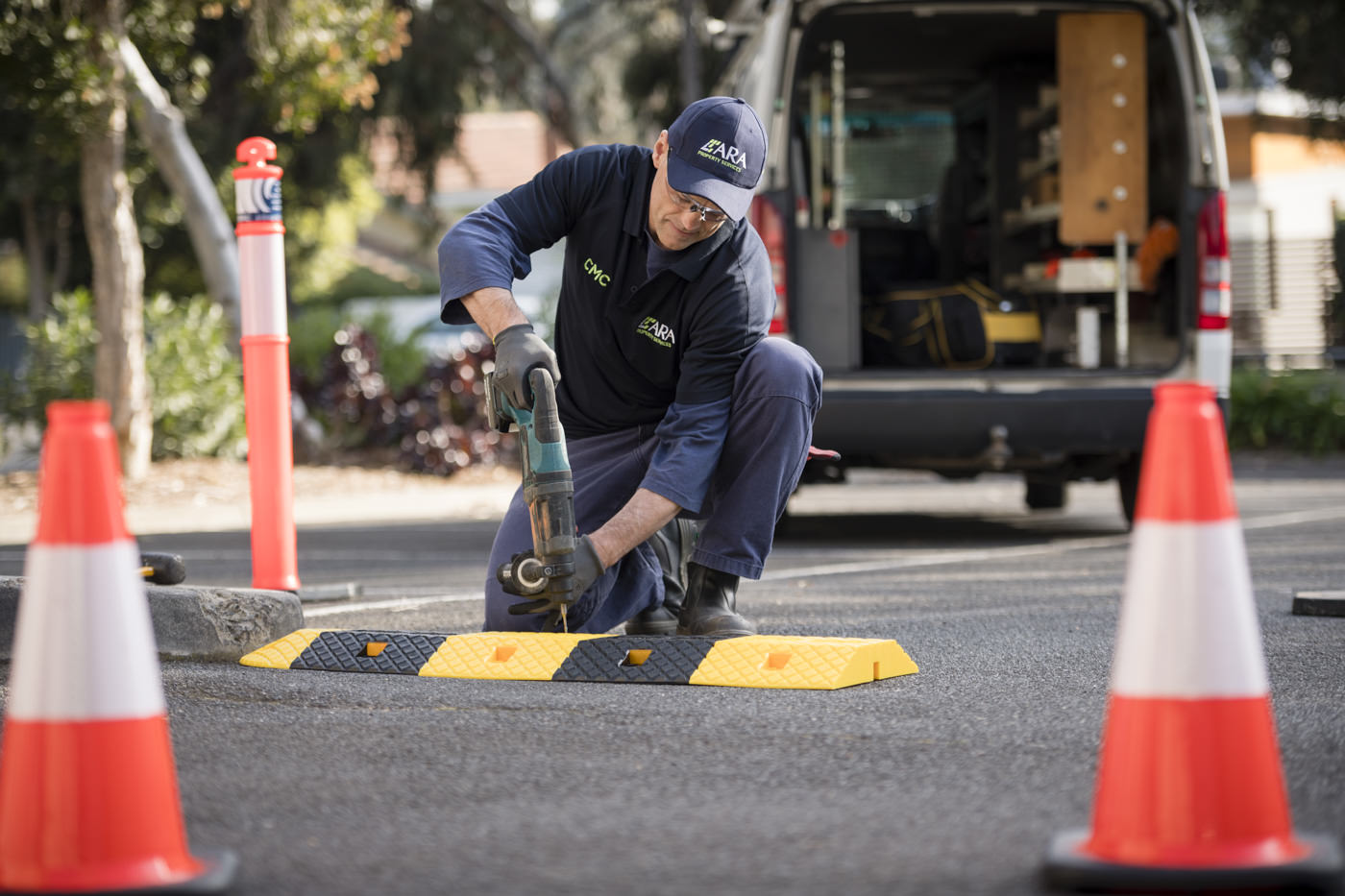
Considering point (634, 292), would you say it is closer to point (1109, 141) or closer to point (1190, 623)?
point (1190, 623)

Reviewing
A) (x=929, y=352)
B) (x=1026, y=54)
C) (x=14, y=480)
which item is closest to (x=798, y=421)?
(x=929, y=352)

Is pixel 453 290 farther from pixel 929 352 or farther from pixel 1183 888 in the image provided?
pixel 929 352

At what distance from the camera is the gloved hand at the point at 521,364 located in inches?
144

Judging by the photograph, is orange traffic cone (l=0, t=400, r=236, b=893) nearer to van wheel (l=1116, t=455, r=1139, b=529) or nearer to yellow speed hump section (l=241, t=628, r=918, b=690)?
yellow speed hump section (l=241, t=628, r=918, b=690)

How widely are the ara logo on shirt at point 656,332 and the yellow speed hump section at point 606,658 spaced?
2.52 feet

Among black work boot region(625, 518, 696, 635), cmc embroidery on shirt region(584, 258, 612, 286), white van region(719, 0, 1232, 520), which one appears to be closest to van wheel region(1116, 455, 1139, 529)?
white van region(719, 0, 1232, 520)

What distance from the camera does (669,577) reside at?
4.58 m

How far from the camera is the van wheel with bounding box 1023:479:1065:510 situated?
380 inches

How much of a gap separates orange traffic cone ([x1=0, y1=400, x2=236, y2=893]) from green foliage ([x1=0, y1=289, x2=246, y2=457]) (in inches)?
376

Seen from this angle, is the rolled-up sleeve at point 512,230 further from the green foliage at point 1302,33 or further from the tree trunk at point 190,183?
the green foliage at point 1302,33

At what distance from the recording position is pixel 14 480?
1050cm

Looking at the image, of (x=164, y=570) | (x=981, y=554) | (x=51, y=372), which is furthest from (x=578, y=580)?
(x=51, y=372)

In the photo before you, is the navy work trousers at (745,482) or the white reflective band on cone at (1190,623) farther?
the navy work trousers at (745,482)

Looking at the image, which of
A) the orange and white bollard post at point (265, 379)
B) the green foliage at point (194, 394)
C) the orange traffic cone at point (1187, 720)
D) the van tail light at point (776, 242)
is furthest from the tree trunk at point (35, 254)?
the orange traffic cone at point (1187, 720)
